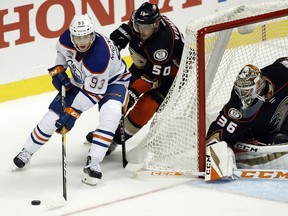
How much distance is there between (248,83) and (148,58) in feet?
2.37

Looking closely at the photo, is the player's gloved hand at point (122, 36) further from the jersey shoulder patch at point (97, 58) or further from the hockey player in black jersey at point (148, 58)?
the jersey shoulder patch at point (97, 58)

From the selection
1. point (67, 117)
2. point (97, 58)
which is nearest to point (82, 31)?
point (97, 58)

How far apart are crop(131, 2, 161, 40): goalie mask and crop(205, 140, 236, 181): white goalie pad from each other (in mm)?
749

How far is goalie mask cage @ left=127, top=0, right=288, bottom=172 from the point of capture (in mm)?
5066

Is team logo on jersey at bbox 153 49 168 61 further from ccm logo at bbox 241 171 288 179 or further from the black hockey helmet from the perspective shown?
ccm logo at bbox 241 171 288 179

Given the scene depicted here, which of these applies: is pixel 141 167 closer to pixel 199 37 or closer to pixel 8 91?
pixel 199 37

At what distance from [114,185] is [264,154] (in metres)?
0.81

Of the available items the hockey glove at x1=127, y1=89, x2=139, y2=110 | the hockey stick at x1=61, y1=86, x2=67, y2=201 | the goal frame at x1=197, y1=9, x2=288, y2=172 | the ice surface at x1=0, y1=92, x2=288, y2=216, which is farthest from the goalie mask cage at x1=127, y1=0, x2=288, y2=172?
the hockey stick at x1=61, y1=86, x2=67, y2=201

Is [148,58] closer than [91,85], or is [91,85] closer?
[91,85]

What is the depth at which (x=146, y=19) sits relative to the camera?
17.5 ft

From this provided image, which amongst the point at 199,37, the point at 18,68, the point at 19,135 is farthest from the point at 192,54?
the point at 18,68

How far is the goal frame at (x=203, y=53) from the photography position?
5.00 metres

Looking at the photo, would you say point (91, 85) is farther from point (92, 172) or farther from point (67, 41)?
point (92, 172)

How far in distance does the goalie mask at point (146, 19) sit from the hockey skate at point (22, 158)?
910mm
